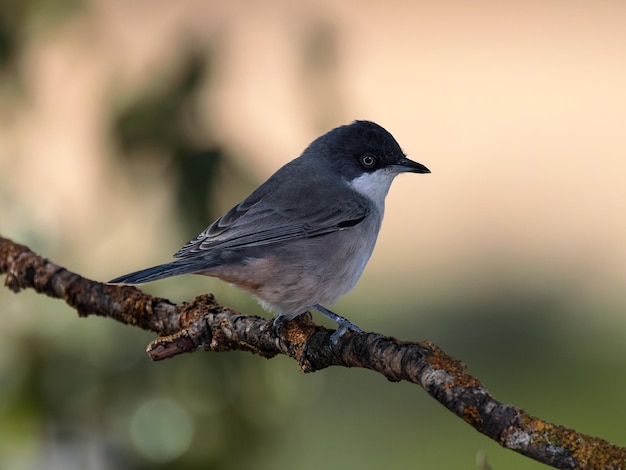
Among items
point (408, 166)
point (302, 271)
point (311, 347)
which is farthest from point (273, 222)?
point (311, 347)

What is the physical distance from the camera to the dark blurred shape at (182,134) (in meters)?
→ 4.28

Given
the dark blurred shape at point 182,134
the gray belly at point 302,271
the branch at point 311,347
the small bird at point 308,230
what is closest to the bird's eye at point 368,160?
the small bird at point 308,230

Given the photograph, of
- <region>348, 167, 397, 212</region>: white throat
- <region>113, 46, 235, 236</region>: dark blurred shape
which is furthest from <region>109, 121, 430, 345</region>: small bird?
<region>113, 46, 235, 236</region>: dark blurred shape

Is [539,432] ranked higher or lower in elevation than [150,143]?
lower

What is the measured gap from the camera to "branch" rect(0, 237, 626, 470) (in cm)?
235

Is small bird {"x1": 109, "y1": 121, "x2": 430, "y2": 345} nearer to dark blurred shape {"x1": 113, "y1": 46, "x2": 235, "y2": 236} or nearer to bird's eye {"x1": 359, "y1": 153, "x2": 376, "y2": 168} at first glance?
bird's eye {"x1": 359, "y1": 153, "x2": 376, "y2": 168}

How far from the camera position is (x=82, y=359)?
14.3 ft

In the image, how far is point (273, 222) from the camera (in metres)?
4.90

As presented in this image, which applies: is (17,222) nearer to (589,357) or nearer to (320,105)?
(320,105)

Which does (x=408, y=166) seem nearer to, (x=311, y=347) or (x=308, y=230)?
(x=308, y=230)

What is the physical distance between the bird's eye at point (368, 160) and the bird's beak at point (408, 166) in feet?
0.47

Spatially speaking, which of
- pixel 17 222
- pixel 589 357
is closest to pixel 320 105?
pixel 17 222

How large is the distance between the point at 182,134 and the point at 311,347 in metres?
1.39

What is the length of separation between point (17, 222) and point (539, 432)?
3.05m
